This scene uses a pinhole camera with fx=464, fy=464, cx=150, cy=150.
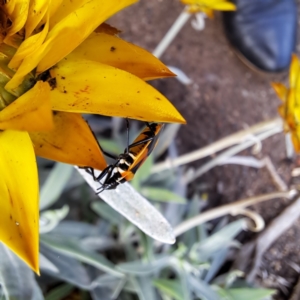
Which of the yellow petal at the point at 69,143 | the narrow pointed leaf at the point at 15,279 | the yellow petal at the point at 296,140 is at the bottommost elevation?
the narrow pointed leaf at the point at 15,279

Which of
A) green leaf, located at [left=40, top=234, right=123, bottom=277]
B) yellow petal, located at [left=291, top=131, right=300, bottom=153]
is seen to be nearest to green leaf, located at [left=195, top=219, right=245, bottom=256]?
green leaf, located at [left=40, top=234, right=123, bottom=277]

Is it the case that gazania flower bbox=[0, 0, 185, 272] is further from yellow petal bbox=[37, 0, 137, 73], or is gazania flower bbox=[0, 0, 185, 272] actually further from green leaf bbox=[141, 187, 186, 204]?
green leaf bbox=[141, 187, 186, 204]

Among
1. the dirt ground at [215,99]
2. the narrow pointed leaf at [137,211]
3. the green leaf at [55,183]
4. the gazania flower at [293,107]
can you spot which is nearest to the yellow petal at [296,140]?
the gazania flower at [293,107]

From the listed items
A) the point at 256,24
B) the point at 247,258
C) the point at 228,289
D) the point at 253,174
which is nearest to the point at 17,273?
the point at 228,289

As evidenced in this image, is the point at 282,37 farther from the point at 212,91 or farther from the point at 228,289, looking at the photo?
the point at 228,289

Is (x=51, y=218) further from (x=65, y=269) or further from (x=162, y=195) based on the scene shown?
(x=162, y=195)

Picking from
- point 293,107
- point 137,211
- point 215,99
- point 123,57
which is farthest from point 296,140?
point 215,99

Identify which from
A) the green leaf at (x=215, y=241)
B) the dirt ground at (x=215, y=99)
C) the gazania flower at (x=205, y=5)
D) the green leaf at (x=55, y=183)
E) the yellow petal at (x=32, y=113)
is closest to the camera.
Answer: the yellow petal at (x=32, y=113)

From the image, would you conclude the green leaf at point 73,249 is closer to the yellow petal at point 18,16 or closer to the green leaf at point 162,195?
the green leaf at point 162,195
